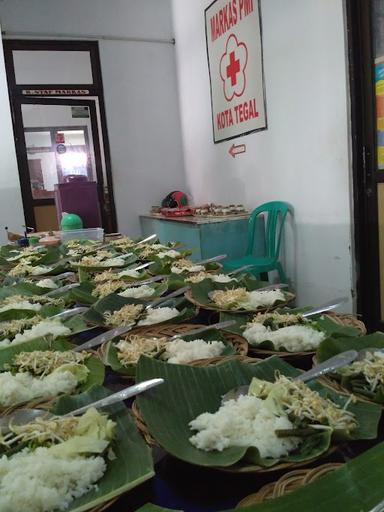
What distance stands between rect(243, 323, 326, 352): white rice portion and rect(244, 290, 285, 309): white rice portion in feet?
0.70

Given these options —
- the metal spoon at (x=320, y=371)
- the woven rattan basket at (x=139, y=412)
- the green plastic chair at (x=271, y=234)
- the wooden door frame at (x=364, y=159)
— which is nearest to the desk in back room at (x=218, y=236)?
the green plastic chair at (x=271, y=234)

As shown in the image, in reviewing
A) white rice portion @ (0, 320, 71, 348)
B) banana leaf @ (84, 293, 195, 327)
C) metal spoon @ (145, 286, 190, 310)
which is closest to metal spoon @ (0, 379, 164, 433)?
white rice portion @ (0, 320, 71, 348)

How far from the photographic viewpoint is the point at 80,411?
27.7 inches

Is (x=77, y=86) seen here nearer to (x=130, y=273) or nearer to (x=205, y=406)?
(x=130, y=273)

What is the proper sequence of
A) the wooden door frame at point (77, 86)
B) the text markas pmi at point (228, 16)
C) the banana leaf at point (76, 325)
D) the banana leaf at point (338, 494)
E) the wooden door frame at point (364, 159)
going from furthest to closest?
the wooden door frame at point (77, 86)
the text markas pmi at point (228, 16)
the wooden door frame at point (364, 159)
the banana leaf at point (76, 325)
the banana leaf at point (338, 494)

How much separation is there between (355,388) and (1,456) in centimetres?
56

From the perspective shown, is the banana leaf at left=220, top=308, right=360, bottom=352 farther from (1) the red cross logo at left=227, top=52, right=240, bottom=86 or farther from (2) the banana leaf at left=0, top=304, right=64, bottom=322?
(1) the red cross logo at left=227, top=52, right=240, bottom=86

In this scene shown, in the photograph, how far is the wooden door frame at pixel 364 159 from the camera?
2965mm

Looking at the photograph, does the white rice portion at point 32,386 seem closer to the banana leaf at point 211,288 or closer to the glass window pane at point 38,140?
the banana leaf at point 211,288

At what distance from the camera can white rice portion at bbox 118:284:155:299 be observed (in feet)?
4.90

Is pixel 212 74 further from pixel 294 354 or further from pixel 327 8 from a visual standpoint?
pixel 294 354

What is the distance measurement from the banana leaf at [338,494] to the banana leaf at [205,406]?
51 millimetres

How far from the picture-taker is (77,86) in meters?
5.64

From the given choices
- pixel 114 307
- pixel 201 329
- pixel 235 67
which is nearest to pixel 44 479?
pixel 201 329
